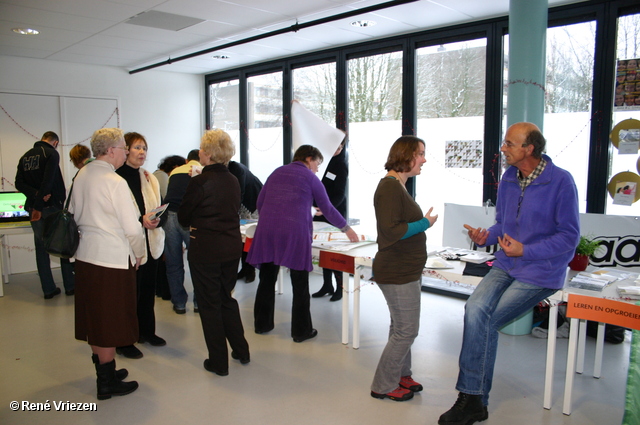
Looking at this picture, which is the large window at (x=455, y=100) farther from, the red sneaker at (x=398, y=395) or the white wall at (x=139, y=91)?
the red sneaker at (x=398, y=395)

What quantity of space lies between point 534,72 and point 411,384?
238 centimetres

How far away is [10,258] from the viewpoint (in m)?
5.79

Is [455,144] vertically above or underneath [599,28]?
underneath

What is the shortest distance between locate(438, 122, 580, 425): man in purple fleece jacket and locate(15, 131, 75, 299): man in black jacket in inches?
159

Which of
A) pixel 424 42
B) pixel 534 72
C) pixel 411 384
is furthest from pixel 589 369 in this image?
pixel 424 42

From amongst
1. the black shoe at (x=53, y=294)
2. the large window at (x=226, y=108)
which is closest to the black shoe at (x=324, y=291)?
the black shoe at (x=53, y=294)

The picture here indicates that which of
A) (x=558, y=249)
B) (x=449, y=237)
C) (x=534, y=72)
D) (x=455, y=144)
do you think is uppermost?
(x=534, y=72)

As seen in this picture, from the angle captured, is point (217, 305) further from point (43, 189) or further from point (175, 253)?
point (43, 189)

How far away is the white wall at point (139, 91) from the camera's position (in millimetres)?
6238

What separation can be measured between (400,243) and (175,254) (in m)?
2.32

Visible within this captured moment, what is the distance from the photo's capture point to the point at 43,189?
4.73m

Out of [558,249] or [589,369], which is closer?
[558,249]

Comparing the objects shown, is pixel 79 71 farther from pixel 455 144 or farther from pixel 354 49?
pixel 455 144

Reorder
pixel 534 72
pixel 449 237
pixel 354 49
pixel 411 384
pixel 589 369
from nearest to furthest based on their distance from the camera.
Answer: pixel 411 384, pixel 589 369, pixel 534 72, pixel 449 237, pixel 354 49
